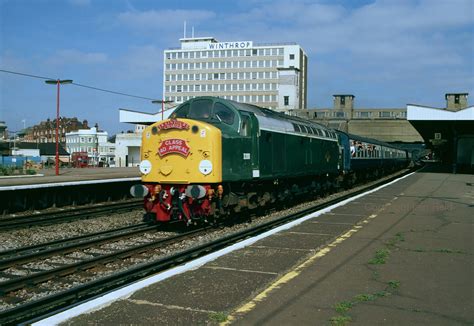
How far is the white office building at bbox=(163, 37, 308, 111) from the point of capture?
116m

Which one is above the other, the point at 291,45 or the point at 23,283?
the point at 291,45

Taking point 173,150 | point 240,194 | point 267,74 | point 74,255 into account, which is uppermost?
point 267,74

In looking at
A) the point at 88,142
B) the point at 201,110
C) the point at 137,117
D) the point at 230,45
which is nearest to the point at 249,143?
the point at 201,110

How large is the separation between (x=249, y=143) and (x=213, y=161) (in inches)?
75.9

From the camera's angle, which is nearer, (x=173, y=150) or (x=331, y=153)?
(x=173, y=150)

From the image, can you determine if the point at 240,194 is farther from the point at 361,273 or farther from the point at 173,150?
the point at 361,273

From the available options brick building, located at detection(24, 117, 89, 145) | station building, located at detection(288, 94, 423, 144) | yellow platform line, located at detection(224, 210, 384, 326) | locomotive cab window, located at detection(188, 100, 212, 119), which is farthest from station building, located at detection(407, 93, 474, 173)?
brick building, located at detection(24, 117, 89, 145)

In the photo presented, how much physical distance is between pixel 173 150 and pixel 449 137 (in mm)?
51314

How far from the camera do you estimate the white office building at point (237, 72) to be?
381ft

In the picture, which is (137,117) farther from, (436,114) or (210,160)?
(210,160)

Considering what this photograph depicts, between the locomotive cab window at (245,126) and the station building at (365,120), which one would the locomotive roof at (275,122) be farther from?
the station building at (365,120)

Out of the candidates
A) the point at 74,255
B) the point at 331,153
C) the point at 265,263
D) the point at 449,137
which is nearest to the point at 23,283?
the point at 74,255

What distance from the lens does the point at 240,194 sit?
12.5 m

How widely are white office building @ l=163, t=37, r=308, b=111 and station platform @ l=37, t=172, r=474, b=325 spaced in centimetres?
10317
